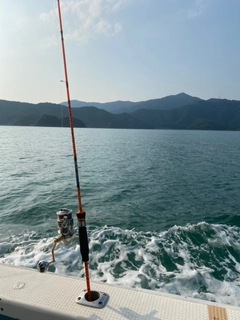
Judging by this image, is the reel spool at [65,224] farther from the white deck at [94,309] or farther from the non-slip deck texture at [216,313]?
Answer: the non-slip deck texture at [216,313]

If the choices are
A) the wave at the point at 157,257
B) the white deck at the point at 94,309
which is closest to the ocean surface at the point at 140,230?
the wave at the point at 157,257

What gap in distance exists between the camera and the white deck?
2979 millimetres

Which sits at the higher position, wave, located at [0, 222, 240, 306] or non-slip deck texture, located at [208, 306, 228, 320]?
non-slip deck texture, located at [208, 306, 228, 320]

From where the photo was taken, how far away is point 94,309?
3078 millimetres

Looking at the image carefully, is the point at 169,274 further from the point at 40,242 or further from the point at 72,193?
the point at 72,193

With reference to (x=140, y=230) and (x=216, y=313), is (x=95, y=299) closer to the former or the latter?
(x=216, y=313)

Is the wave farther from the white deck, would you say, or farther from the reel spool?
the reel spool

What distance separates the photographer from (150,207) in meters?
11.2

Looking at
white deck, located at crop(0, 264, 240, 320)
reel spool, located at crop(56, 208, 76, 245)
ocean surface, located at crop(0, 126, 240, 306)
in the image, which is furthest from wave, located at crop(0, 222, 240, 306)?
reel spool, located at crop(56, 208, 76, 245)

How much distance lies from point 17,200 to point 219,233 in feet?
31.5

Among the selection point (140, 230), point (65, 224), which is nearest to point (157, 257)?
point (140, 230)

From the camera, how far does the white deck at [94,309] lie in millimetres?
2979

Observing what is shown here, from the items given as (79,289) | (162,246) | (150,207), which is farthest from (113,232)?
(79,289)

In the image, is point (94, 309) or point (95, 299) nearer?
point (94, 309)
